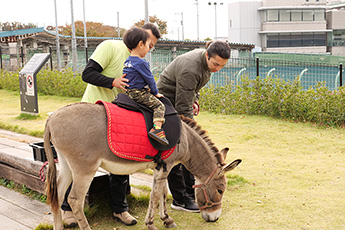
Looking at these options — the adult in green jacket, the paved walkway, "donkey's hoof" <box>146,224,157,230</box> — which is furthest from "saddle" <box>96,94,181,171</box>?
the paved walkway

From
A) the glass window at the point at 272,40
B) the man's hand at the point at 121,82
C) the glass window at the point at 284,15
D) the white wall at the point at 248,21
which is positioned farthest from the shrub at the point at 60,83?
the glass window at the point at 284,15

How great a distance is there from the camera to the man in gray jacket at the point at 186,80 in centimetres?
382

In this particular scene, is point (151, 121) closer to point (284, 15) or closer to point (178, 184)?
point (178, 184)

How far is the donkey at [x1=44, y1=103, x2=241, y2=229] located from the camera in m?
3.12

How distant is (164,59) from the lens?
60.6 ft

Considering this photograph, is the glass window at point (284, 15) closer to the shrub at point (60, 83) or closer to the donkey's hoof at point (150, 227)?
the shrub at point (60, 83)

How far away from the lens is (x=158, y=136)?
320 cm

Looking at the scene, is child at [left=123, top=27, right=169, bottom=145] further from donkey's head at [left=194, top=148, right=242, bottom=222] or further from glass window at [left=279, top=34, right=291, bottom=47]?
glass window at [left=279, top=34, right=291, bottom=47]

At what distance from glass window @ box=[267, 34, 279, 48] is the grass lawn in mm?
50107

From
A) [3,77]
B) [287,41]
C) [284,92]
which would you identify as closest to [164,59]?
[3,77]

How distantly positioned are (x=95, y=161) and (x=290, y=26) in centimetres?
5727

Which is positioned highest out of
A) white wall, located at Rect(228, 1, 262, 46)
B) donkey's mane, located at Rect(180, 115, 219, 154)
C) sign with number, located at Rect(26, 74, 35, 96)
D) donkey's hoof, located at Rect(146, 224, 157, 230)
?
white wall, located at Rect(228, 1, 262, 46)

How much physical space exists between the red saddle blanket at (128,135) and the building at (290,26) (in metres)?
55.2

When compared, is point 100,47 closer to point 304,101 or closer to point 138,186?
point 138,186
